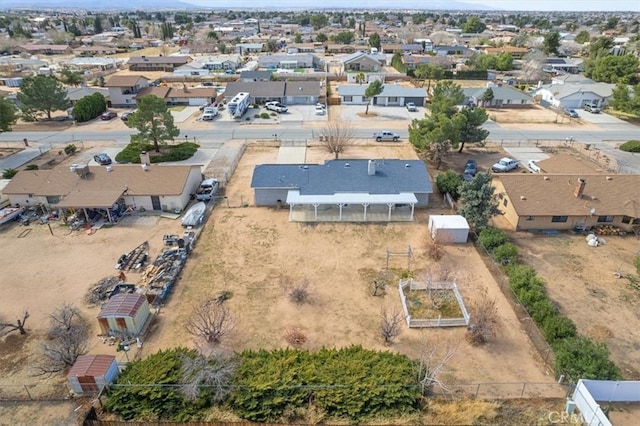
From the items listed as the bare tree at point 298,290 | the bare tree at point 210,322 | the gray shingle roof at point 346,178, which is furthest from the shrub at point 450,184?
the bare tree at point 210,322

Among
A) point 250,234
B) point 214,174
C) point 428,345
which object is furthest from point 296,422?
point 214,174

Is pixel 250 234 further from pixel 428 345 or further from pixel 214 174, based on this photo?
pixel 428 345

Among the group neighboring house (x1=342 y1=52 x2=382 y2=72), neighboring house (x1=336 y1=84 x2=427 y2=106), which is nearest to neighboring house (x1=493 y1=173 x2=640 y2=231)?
neighboring house (x1=336 y1=84 x2=427 y2=106)

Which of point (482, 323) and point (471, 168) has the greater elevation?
point (471, 168)

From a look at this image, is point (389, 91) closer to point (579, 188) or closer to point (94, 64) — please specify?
point (579, 188)

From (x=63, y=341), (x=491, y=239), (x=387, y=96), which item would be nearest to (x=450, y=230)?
(x=491, y=239)
